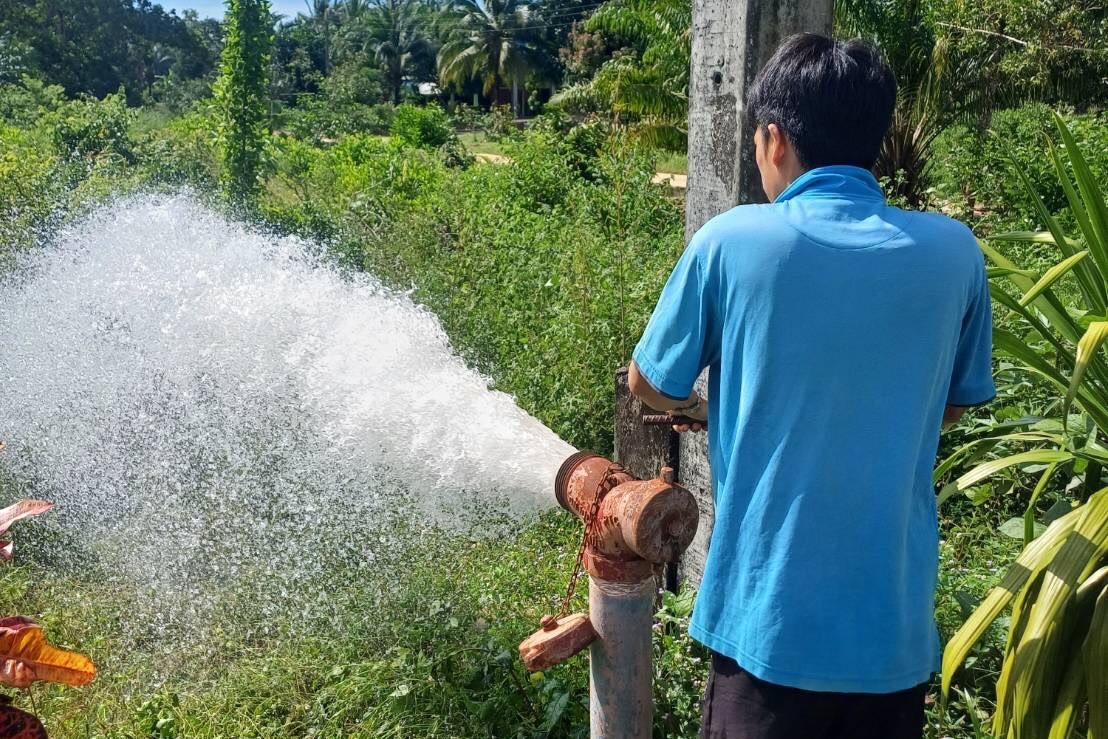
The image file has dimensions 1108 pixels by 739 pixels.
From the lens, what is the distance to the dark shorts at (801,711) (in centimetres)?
152

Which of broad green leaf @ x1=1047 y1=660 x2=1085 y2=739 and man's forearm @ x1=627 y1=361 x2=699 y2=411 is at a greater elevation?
man's forearm @ x1=627 y1=361 x2=699 y2=411

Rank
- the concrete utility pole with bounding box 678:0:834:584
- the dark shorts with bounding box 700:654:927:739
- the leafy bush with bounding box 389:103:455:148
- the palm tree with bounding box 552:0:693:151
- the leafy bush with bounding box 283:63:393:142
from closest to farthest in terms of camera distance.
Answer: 1. the dark shorts with bounding box 700:654:927:739
2. the concrete utility pole with bounding box 678:0:834:584
3. the palm tree with bounding box 552:0:693:151
4. the leafy bush with bounding box 283:63:393:142
5. the leafy bush with bounding box 389:103:455:148

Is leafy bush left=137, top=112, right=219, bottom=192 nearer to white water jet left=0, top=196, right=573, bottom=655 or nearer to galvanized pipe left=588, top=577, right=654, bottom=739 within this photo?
white water jet left=0, top=196, right=573, bottom=655

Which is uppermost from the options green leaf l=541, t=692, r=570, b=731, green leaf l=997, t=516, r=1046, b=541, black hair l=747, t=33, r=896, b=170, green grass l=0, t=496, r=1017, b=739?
black hair l=747, t=33, r=896, b=170

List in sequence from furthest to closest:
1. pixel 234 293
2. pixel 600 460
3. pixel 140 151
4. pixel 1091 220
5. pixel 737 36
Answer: pixel 140 151
pixel 234 293
pixel 1091 220
pixel 737 36
pixel 600 460

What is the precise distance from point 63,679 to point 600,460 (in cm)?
114

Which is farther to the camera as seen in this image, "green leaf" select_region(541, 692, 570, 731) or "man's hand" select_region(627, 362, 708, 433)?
"green leaf" select_region(541, 692, 570, 731)

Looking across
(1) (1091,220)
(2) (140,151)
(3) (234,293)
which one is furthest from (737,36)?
(2) (140,151)

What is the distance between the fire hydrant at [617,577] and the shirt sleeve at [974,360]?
49 cm

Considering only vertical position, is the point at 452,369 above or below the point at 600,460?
below

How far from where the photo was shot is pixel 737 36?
2.48 metres

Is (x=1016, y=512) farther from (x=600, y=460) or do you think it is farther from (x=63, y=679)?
(x=63, y=679)

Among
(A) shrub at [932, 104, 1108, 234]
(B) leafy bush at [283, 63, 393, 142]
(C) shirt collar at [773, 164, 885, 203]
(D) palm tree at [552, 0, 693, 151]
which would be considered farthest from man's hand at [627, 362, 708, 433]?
(B) leafy bush at [283, 63, 393, 142]

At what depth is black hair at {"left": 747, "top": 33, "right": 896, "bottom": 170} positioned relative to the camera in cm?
146
